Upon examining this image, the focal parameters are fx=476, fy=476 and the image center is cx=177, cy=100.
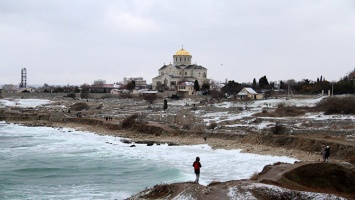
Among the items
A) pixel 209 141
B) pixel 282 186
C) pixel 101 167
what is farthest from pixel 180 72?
pixel 282 186

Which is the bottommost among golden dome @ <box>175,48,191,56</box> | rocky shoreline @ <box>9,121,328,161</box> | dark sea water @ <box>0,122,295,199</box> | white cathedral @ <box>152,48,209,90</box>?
dark sea water @ <box>0,122,295,199</box>

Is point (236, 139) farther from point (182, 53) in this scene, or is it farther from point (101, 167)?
point (182, 53)

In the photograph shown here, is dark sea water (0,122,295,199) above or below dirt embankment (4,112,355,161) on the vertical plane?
below

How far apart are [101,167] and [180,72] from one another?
Answer: 87140 millimetres

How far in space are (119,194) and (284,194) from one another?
21.7 feet

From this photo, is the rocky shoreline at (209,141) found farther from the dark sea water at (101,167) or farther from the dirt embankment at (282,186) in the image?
the dirt embankment at (282,186)

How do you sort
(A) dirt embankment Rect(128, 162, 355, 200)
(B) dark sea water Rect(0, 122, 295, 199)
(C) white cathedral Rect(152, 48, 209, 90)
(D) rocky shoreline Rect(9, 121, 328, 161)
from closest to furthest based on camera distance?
(A) dirt embankment Rect(128, 162, 355, 200) → (B) dark sea water Rect(0, 122, 295, 199) → (D) rocky shoreline Rect(9, 121, 328, 161) → (C) white cathedral Rect(152, 48, 209, 90)

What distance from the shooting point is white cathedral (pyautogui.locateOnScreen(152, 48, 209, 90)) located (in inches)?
4274

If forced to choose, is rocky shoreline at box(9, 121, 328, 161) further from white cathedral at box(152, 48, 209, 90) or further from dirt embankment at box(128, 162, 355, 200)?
white cathedral at box(152, 48, 209, 90)

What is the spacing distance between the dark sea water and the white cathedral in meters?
74.3

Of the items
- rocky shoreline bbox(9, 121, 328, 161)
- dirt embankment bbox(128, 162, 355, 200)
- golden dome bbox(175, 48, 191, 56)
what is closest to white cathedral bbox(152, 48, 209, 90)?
golden dome bbox(175, 48, 191, 56)

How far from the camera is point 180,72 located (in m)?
110

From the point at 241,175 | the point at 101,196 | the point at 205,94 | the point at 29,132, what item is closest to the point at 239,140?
the point at 241,175

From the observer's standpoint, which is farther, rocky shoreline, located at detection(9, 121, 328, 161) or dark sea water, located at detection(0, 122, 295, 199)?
rocky shoreline, located at detection(9, 121, 328, 161)
